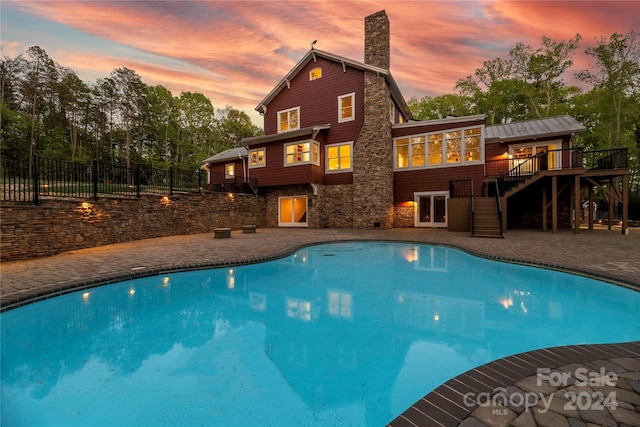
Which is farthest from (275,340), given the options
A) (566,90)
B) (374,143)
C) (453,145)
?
(566,90)

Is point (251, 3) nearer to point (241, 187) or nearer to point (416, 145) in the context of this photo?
point (241, 187)

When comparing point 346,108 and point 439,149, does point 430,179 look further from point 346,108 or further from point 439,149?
point 346,108

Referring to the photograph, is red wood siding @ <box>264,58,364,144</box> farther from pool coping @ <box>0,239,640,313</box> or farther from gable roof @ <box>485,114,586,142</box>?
pool coping @ <box>0,239,640,313</box>

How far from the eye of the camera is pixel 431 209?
16.5 meters

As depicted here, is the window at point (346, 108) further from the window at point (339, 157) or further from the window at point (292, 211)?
the window at point (292, 211)

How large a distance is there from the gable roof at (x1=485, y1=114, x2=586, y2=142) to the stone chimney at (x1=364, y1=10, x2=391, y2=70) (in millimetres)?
8032

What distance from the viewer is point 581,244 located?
966 cm

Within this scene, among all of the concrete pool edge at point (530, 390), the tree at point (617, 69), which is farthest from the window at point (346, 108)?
the tree at point (617, 69)

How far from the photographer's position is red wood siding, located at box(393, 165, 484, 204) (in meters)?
15.2

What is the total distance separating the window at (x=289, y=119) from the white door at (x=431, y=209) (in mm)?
9553

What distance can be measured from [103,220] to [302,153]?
1081 cm

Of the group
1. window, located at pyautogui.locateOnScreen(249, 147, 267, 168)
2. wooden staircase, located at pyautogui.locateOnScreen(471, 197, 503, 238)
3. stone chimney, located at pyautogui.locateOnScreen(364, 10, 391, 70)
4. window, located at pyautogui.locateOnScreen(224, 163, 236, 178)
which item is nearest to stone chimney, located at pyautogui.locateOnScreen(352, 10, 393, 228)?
stone chimney, located at pyautogui.locateOnScreen(364, 10, 391, 70)

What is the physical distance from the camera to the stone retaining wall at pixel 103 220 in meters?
7.39

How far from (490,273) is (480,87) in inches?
1166
